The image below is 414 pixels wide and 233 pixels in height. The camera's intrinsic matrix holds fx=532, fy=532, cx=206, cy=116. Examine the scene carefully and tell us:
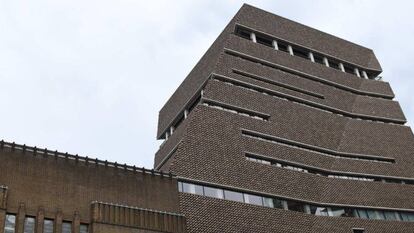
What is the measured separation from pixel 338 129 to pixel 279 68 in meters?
8.02

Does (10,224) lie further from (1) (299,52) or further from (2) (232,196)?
(1) (299,52)

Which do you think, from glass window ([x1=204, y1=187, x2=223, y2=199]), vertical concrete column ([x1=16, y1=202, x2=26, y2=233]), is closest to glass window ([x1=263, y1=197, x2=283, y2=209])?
glass window ([x1=204, y1=187, x2=223, y2=199])

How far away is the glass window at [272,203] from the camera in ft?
127

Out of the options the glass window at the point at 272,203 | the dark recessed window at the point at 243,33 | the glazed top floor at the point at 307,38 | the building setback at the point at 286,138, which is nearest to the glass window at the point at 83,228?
the building setback at the point at 286,138

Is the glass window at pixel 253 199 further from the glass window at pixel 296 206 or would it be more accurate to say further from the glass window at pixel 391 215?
the glass window at pixel 391 215

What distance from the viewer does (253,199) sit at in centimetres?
3812

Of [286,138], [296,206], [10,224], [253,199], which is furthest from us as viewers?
[286,138]

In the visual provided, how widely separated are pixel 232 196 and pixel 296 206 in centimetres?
593

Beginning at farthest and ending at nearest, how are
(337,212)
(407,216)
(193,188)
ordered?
(407,216) → (337,212) → (193,188)

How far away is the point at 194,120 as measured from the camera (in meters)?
40.0

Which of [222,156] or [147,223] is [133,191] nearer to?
[147,223]

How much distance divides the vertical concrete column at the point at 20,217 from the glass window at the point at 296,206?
19.9 m

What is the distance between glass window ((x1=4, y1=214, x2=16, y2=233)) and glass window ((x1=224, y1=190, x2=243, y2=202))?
14.7 meters

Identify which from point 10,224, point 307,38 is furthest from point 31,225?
Result: point 307,38
